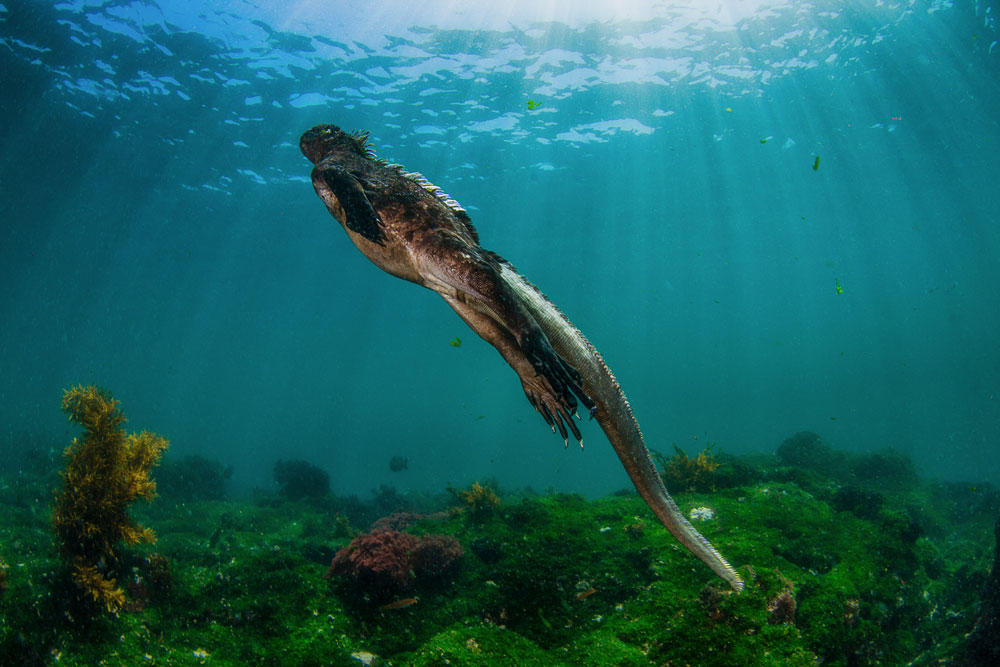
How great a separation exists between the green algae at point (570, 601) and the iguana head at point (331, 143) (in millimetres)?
4483

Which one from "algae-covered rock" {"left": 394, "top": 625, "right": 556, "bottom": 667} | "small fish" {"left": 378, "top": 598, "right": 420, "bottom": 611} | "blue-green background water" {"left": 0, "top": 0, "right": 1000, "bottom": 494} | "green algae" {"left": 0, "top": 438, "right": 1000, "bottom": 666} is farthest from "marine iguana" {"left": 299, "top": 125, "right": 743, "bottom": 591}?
"blue-green background water" {"left": 0, "top": 0, "right": 1000, "bottom": 494}

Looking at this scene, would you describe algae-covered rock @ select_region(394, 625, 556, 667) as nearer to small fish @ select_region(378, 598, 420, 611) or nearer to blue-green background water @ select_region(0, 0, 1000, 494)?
small fish @ select_region(378, 598, 420, 611)

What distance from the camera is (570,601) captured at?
470 cm

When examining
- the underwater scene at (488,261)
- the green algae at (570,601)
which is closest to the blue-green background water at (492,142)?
the underwater scene at (488,261)

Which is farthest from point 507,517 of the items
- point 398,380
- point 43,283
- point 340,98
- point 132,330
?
point 398,380

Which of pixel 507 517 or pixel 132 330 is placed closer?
pixel 507 517

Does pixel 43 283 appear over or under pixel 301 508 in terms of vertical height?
over

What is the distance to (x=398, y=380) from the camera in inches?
5625

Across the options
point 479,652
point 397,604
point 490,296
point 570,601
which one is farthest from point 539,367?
point 397,604

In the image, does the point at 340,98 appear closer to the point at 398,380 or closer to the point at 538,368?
the point at 538,368

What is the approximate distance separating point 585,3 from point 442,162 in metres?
13.3

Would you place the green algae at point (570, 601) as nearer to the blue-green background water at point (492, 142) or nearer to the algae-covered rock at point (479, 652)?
the algae-covered rock at point (479, 652)

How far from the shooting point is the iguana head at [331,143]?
354 cm

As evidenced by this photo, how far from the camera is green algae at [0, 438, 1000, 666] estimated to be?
12.4ft
